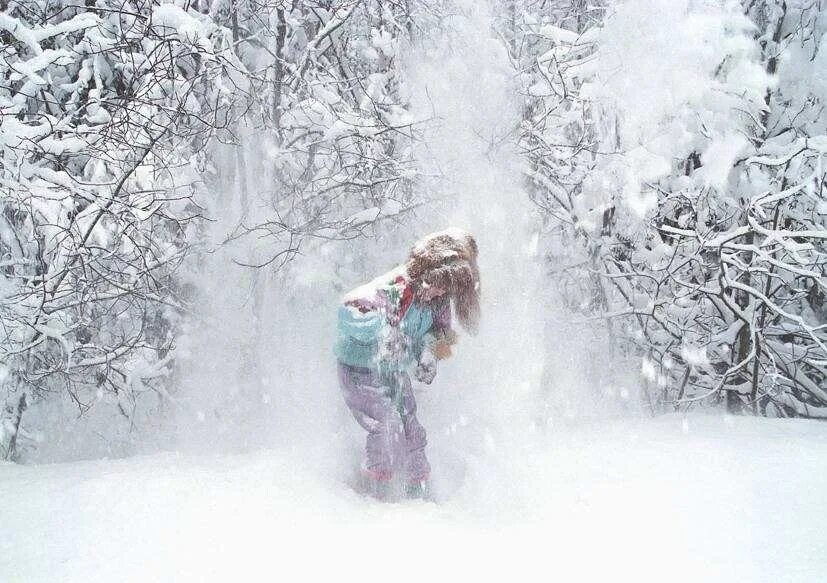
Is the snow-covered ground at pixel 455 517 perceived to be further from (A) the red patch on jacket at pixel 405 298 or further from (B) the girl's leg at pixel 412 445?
(A) the red patch on jacket at pixel 405 298

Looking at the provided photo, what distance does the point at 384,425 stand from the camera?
3201 millimetres

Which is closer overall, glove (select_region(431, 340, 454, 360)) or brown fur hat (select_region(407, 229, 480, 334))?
brown fur hat (select_region(407, 229, 480, 334))

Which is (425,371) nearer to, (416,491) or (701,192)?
(416,491)

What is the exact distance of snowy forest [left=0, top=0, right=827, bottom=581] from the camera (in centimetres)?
319

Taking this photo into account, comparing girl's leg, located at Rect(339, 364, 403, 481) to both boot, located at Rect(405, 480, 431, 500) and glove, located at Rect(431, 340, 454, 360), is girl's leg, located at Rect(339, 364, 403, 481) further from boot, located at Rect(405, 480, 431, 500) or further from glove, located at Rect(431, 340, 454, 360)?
glove, located at Rect(431, 340, 454, 360)

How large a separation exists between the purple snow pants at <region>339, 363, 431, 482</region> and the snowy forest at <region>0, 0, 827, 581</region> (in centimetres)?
22

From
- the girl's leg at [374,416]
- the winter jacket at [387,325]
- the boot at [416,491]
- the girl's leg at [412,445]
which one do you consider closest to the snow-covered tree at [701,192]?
the winter jacket at [387,325]

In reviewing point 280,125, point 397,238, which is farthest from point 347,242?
point 280,125

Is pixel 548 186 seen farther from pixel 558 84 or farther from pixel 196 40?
pixel 196 40

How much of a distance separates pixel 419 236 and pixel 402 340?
6.99 feet

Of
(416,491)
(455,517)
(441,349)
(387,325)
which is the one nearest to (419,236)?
(441,349)

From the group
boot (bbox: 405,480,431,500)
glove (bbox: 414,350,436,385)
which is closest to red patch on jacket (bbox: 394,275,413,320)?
glove (bbox: 414,350,436,385)

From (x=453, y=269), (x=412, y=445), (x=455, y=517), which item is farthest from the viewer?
(x=412, y=445)

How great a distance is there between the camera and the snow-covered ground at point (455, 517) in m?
2.23
